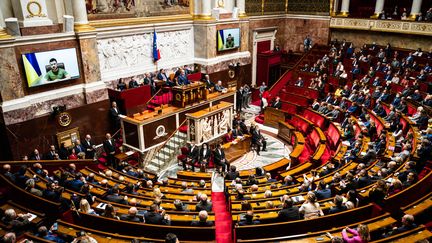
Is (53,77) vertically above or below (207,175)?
above

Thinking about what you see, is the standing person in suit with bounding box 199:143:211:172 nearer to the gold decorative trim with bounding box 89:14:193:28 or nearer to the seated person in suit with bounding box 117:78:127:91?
the seated person in suit with bounding box 117:78:127:91

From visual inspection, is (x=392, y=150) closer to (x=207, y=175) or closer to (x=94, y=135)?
(x=207, y=175)

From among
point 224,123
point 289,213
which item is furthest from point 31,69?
point 289,213

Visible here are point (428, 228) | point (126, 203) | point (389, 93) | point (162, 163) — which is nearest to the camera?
point (428, 228)

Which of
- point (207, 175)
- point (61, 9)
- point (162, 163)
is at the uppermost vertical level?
point (61, 9)

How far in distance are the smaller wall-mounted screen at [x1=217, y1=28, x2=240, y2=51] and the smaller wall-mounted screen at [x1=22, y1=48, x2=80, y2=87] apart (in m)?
8.37

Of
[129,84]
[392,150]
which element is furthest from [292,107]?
[129,84]

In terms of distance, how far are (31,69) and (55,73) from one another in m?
0.85

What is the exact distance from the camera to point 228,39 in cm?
1888

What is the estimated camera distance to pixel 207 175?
10414 mm

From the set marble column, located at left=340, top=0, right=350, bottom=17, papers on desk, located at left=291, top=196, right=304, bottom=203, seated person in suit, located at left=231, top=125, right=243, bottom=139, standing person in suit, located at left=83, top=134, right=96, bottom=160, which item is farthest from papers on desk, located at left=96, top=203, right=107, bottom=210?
marble column, located at left=340, top=0, right=350, bottom=17

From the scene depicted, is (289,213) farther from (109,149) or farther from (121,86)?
(121,86)

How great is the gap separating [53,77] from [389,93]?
529 inches

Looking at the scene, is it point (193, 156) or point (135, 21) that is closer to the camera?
point (193, 156)
